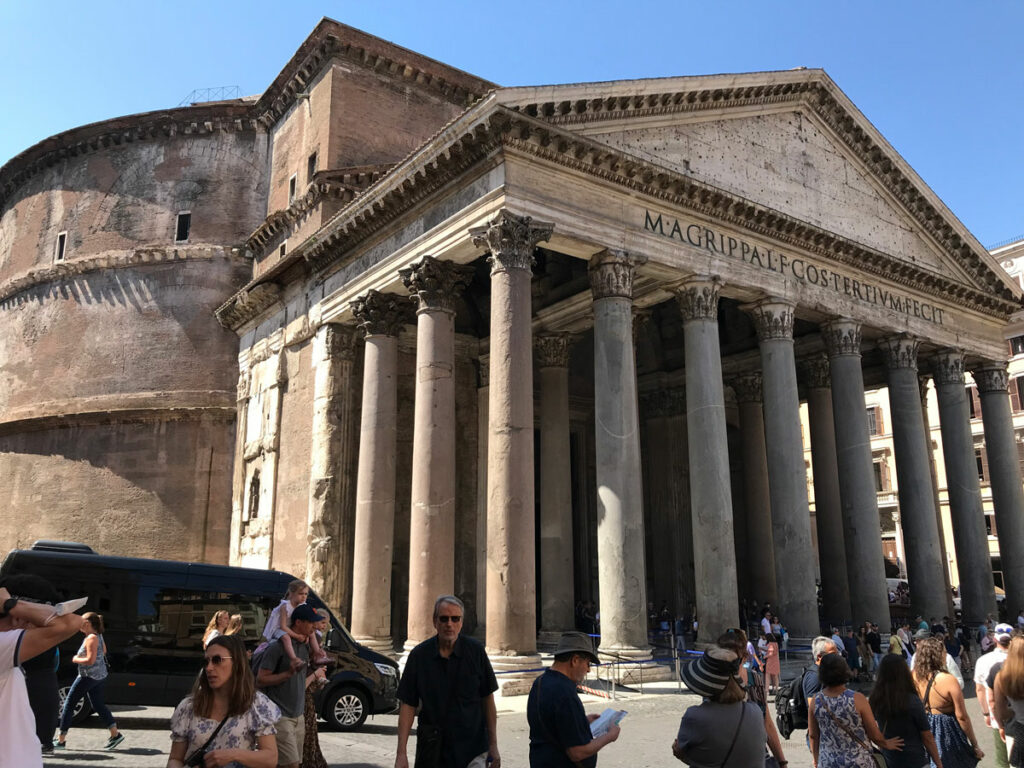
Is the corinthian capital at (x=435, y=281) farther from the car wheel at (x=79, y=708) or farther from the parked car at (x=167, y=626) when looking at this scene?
the car wheel at (x=79, y=708)

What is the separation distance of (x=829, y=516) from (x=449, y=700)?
15.9 m

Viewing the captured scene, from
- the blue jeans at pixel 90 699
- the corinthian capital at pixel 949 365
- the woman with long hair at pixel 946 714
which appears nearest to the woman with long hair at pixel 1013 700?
the woman with long hair at pixel 946 714

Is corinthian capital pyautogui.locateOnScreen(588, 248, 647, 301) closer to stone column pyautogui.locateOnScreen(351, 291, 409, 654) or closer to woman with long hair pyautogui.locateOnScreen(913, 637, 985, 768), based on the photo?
stone column pyautogui.locateOnScreen(351, 291, 409, 654)

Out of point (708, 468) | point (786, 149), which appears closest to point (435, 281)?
point (708, 468)

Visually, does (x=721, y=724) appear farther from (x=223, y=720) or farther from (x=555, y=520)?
(x=555, y=520)

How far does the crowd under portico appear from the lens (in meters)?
11.8

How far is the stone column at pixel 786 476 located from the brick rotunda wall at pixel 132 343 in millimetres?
12879

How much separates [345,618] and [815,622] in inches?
320

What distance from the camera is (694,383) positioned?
535 inches

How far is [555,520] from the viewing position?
15.7 meters

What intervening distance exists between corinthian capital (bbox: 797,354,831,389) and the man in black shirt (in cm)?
1711

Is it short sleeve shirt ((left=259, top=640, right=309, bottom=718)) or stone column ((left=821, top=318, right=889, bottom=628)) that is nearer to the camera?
short sleeve shirt ((left=259, top=640, right=309, bottom=718))

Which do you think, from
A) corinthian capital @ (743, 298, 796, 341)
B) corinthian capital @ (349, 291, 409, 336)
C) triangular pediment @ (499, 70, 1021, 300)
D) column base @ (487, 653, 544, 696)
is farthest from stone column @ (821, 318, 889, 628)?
corinthian capital @ (349, 291, 409, 336)

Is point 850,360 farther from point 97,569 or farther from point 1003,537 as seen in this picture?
point 97,569
